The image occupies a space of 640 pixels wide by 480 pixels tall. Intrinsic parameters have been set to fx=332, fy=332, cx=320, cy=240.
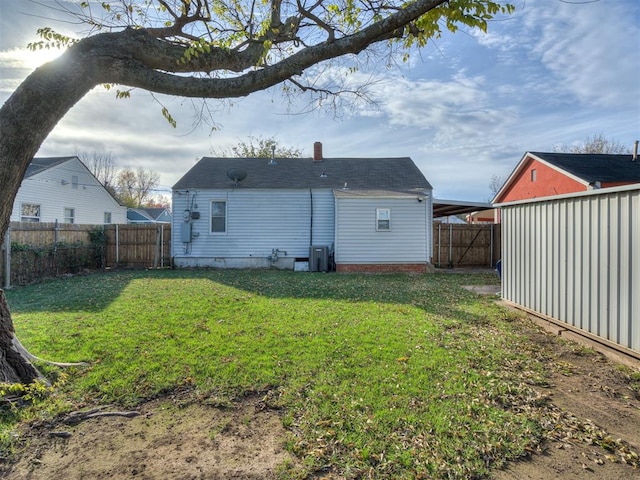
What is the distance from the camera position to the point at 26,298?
735cm

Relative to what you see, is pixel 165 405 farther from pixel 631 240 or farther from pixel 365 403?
pixel 631 240

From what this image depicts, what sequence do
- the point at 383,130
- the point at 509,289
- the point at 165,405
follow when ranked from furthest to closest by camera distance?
the point at 383,130, the point at 509,289, the point at 165,405

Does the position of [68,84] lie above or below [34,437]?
above

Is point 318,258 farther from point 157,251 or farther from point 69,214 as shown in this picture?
point 69,214

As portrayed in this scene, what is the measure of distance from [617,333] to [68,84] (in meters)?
6.51

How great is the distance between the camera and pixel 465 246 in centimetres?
1489

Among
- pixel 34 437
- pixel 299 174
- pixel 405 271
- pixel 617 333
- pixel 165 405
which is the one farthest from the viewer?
pixel 299 174

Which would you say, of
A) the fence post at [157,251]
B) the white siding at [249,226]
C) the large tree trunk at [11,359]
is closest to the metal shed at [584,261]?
the large tree trunk at [11,359]

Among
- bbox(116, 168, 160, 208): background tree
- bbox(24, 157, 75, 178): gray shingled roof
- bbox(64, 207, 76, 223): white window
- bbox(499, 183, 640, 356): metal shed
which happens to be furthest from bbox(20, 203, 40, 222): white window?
bbox(116, 168, 160, 208): background tree

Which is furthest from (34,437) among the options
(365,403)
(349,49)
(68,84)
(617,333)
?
(617,333)

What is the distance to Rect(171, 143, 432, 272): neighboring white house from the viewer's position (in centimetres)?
1291

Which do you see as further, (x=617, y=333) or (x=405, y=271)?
(x=405, y=271)

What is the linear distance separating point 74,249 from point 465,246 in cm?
1576

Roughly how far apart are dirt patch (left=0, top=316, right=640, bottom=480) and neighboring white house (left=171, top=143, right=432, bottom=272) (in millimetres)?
9796
